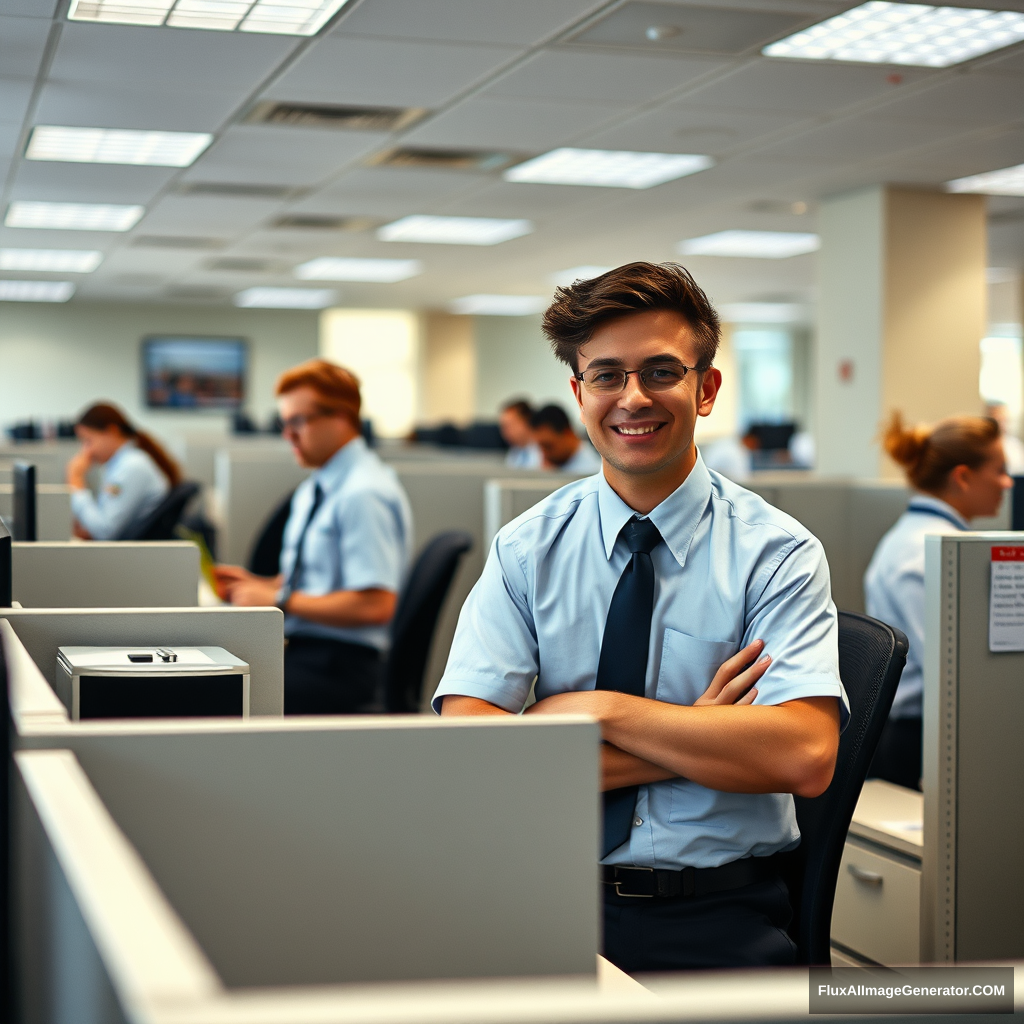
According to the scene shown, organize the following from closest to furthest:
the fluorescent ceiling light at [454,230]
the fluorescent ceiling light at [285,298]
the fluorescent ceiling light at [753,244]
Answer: the fluorescent ceiling light at [454,230] → the fluorescent ceiling light at [753,244] → the fluorescent ceiling light at [285,298]

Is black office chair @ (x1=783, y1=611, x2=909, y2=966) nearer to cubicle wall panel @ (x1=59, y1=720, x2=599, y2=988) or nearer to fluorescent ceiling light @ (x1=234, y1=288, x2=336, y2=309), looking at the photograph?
cubicle wall panel @ (x1=59, y1=720, x2=599, y2=988)

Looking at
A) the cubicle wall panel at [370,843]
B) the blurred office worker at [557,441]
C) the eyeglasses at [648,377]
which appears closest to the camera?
the cubicle wall panel at [370,843]

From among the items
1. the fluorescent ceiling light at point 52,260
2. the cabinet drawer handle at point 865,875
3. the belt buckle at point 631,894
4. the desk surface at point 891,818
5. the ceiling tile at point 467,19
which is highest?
the fluorescent ceiling light at point 52,260

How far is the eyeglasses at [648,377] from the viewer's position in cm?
148

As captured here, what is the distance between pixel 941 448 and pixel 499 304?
10533mm

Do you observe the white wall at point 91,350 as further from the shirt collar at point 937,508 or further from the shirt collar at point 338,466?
the shirt collar at point 937,508

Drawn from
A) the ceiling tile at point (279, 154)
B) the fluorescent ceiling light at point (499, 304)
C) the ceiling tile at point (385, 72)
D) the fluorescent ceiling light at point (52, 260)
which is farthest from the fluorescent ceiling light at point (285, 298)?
the ceiling tile at point (385, 72)

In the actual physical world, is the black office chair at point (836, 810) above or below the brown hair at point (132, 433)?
below

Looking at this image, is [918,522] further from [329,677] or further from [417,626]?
[329,677]

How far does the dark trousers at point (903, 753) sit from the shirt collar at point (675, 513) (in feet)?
4.05

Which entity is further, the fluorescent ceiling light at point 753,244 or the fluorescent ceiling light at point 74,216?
the fluorescent ceiling light at point 753,244

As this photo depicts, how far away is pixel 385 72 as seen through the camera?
4.29m

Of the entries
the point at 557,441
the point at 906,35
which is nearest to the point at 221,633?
the point at 906,35

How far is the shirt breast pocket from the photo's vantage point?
1454 mm
